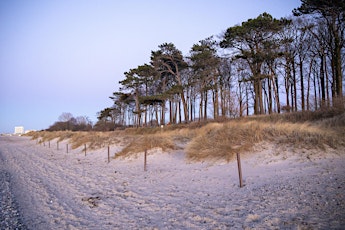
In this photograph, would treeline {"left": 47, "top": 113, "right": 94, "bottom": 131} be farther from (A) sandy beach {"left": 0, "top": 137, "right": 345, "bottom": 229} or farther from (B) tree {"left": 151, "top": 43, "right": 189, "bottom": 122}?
(A) sandy beach {"left": 0, "top": 137, "right": 345, "bottom": 229}

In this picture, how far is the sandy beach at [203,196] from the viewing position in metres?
4.41

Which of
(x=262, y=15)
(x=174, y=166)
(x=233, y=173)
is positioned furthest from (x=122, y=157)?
(x=262, y=15)

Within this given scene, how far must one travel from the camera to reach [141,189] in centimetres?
759

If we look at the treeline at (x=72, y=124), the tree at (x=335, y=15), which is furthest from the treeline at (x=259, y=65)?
the treeline at (x=72, y=124)

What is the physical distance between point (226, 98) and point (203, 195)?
89.9ft

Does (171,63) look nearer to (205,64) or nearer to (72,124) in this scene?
(205,64)

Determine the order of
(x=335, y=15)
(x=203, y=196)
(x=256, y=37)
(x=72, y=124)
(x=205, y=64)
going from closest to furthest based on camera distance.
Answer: (x=203, y=196) < (x=335, y=15) < (x=256, y=37) < (x=205, y=64) < (x=72, y=124)

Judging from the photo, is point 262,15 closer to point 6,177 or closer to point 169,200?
point 169,200

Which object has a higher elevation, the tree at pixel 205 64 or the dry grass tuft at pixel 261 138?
the tree at pixel 205 64

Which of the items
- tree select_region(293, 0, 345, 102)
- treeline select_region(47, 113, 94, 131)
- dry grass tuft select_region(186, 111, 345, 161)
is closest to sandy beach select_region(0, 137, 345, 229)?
dry grass tuft select_region(186, 111, 345, 161)

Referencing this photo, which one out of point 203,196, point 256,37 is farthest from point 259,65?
point 203,196

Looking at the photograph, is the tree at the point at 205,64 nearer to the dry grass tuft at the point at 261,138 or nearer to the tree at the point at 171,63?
the tree at the point at 171,63

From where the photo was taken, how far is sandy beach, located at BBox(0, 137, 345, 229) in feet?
14.5

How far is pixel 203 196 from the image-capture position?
6234 millimetres
